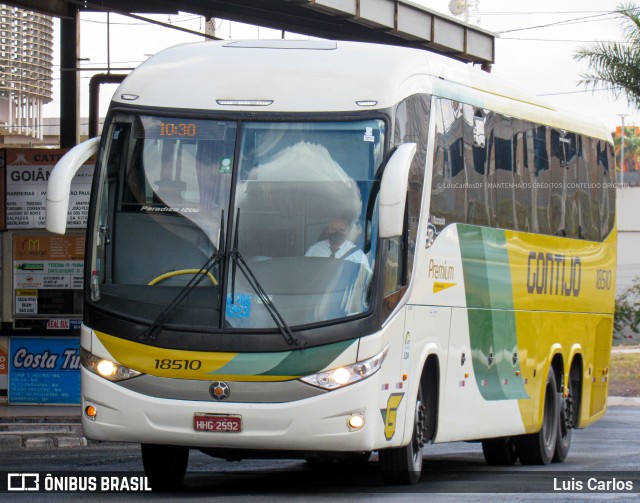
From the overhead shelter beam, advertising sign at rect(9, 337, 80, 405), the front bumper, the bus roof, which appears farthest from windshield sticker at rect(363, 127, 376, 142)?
advertising sign at rect(9, 337, 80, 405)

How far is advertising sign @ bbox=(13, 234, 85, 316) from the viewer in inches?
711

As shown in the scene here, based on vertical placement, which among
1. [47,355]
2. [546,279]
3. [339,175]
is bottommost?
[47,355]

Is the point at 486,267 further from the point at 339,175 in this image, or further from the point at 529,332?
the point at 339,175

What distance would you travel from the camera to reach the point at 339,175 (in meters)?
10.0

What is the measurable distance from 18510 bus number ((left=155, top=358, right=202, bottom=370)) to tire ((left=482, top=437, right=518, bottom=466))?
610 centimetres

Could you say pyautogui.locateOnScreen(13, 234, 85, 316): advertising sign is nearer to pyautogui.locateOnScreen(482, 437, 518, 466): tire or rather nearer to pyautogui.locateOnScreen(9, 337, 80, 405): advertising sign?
pyautogui.locateOnScreen(9, 337, 80, 405): advertising sign

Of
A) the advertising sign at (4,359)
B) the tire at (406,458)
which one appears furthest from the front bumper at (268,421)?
the advertising sign at (4,359)

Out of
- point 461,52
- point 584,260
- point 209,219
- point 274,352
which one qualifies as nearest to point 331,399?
point 274,352

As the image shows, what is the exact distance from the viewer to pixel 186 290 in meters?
9.81

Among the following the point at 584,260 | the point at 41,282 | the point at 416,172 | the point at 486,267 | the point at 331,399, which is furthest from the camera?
the point at 41,282

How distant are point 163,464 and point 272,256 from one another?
7.36ft

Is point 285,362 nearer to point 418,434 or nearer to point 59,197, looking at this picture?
point 418,434

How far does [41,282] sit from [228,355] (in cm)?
909

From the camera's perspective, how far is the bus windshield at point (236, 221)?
9.73 meters
